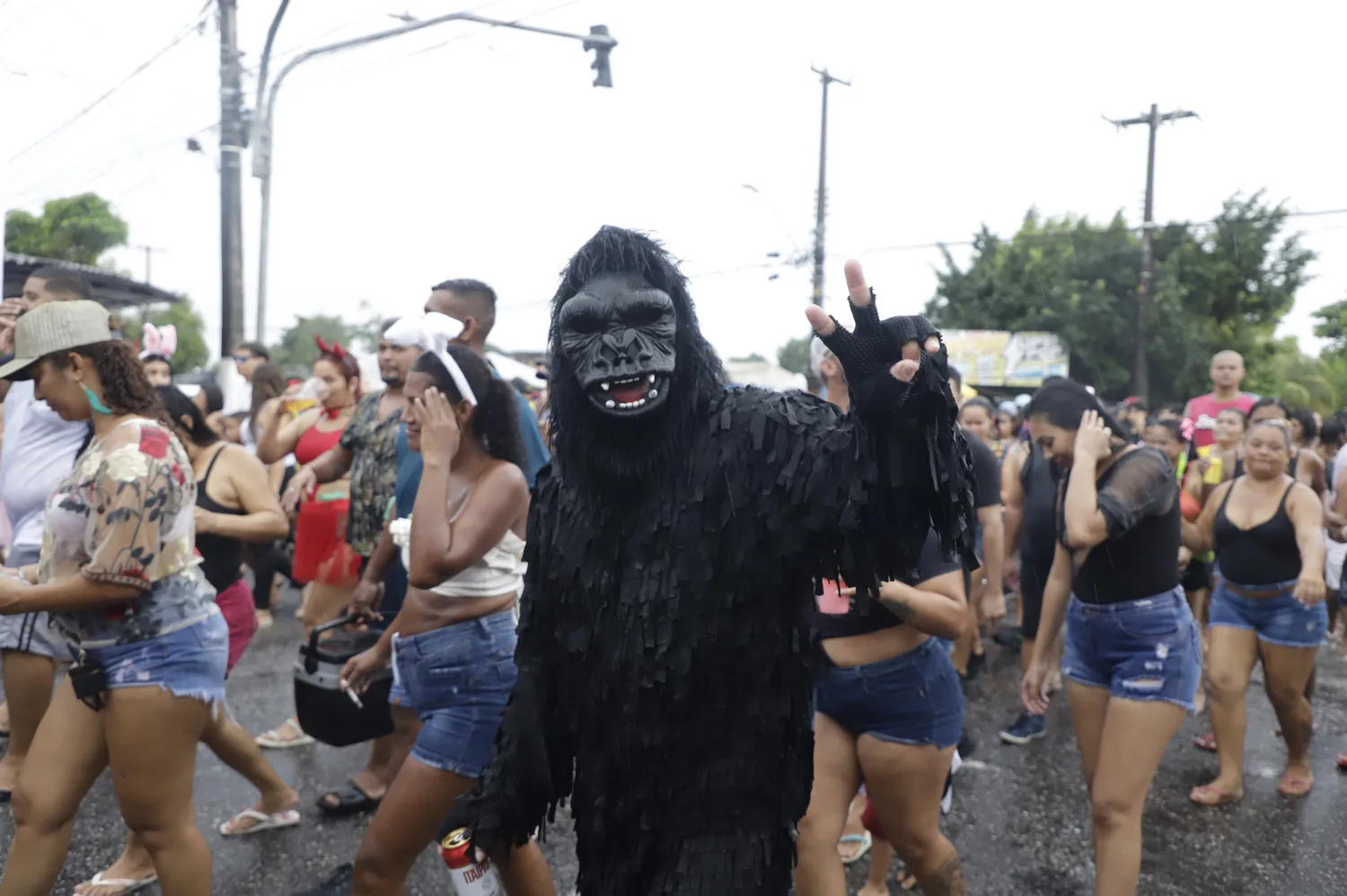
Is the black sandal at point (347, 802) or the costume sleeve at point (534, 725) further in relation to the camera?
the black sandal at point (347, 802)

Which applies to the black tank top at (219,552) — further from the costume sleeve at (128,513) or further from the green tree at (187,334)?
the green tree at (187,334)

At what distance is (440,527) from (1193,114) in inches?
1099

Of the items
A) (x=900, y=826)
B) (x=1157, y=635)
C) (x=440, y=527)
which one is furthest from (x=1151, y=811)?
(x=440, y=527)

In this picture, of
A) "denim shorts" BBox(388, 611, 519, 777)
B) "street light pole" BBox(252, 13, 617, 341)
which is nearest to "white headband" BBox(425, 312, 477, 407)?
"denim shorts" BBox(388, 611, 519, 777)

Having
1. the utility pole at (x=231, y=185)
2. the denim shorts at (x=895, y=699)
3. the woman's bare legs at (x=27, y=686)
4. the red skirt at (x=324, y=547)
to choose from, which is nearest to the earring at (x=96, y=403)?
the woman's bare legs at (x=27, y=686)

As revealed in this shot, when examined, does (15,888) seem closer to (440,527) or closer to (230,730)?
(230,730)

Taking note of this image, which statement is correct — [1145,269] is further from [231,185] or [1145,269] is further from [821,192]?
[231,185]

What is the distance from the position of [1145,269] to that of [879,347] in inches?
1183

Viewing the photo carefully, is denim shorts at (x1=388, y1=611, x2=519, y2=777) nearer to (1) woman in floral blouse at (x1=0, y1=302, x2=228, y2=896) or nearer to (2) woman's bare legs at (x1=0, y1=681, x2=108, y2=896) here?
(1) woman in floral blouse at (x1=0, y1=302, x2=228, y2=896)

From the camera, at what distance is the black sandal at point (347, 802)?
4473 millimetres

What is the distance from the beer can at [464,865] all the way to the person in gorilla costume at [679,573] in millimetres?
283

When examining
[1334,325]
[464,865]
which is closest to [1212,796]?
[464,865]

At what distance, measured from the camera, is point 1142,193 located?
1099 inches

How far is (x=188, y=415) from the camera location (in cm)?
445
